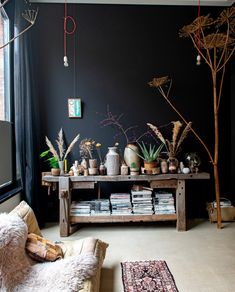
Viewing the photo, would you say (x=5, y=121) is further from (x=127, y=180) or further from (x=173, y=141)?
(x=173, y=141)

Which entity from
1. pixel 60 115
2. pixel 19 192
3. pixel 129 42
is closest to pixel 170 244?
pixel 19 192

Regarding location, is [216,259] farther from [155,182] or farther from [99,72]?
[99,72]

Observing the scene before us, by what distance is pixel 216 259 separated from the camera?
8.83 ft

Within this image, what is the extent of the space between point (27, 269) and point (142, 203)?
6.75 ft

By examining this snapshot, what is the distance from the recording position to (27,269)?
5.87ft

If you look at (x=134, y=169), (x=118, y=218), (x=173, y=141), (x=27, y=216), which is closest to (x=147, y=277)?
(x=27, y=216)

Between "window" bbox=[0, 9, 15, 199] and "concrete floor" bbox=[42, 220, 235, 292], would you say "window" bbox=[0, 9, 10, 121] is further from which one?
"concrete floor" bbox=[42, 220, 235, 292]

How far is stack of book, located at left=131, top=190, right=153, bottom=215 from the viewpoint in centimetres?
360

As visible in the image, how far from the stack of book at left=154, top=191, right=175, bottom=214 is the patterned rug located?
106 centimetres

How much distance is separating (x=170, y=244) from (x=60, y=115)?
2426 millimetres

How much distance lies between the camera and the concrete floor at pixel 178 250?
229 centimetres

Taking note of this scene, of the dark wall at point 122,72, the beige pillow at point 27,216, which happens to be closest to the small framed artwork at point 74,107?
the dark wall at point 122,72

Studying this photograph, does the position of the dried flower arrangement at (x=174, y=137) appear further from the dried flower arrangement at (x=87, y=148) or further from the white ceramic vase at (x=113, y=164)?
the dried flower arrangement at (x=87, y=148)

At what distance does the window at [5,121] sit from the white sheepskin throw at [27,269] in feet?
4.32
